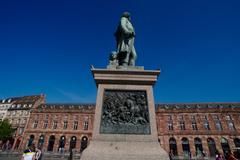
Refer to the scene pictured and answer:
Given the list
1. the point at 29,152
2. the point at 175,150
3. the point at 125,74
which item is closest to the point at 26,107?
the point at 175,150

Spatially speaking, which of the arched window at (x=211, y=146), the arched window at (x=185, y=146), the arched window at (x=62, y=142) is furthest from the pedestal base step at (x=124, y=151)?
the arched window at (x=62, y=142)

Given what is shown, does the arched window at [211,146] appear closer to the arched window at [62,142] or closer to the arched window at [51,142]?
the arched window at [62,142]

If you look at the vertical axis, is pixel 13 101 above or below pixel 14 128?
above

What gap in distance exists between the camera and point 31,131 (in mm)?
39625

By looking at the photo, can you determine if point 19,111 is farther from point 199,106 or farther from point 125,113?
point 199,106

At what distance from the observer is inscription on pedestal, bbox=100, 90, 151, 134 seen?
4.68 m

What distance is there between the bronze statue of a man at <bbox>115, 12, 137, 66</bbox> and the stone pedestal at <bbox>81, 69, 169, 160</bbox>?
3.85ft

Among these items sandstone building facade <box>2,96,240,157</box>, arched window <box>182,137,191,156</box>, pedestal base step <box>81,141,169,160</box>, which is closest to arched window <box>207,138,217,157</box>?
sandstone building facade <box>2,96,240,157</box>

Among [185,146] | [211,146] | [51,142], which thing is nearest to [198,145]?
[211,146]

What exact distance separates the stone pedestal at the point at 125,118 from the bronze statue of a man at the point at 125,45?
1.17m

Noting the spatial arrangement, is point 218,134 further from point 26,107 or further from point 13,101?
point 13,101

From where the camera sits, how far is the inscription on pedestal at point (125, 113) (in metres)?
4.68

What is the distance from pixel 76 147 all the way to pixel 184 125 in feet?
91.0

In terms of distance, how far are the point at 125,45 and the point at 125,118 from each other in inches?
125
